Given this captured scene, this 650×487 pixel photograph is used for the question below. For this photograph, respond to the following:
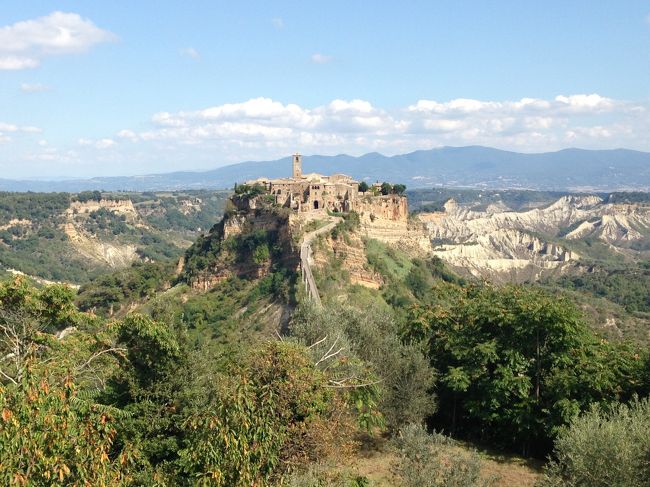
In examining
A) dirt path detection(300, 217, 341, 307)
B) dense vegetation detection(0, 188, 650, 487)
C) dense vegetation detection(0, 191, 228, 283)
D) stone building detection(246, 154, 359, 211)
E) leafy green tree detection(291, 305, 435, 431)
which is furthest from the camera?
dense vegetation detection(0, 191, 228, 283)

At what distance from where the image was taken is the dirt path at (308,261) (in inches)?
1818

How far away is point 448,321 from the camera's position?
2841cm

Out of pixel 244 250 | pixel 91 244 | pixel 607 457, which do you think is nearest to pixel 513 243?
pixel 91 244

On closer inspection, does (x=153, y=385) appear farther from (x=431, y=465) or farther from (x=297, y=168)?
(x=297, y=168)

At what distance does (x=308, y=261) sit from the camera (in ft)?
163

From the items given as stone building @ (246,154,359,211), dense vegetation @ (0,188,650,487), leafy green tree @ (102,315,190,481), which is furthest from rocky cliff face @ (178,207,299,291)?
leafy green tree @ (102,315,190,481)

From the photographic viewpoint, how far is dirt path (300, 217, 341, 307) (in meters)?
46.2

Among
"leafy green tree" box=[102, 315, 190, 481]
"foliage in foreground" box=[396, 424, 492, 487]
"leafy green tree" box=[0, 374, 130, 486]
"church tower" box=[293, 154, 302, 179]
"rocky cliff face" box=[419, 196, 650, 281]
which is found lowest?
"rocky cliff face" box=[419, 196, 650, 281]

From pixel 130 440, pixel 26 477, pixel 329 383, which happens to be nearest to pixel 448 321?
pixel 329 383

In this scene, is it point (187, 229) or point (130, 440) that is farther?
point (187, 229)

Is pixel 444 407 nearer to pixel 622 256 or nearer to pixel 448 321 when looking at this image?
pixel 448 321

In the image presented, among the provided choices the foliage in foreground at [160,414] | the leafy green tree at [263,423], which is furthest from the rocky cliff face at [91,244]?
the leafy green tree at [263,423]

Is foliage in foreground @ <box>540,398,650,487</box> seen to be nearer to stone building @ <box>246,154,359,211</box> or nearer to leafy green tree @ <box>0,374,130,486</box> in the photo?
leafy green tree @ <box>0,374,130,486</box>

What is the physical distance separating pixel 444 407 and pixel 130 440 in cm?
1491
